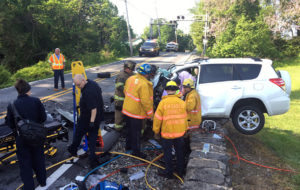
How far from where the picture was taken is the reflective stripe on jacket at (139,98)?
176 inches

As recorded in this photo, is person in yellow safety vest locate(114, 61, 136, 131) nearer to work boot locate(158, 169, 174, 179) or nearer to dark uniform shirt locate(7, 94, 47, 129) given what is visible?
work boot locate(158, 169, 174, 179)

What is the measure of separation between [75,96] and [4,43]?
23.7 meters

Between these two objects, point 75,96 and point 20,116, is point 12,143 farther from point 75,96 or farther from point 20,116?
point 75,96

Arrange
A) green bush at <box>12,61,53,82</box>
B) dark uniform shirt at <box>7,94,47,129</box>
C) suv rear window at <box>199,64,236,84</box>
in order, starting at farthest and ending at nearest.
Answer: green bush at <box>12,61,53,82</box>, suv rear window at <box>199,64,236,84</box>, dark uniform shirt at <box>7,94,47,129</box>

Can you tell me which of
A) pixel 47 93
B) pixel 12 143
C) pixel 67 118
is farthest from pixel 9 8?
pixel 12 143

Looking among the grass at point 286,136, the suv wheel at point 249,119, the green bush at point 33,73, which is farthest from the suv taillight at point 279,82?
the green bush at point 33,73

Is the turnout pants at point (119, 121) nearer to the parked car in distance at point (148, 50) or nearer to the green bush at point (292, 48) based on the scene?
the parked car in distance at point (148, 50)

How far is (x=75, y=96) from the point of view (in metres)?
4.95

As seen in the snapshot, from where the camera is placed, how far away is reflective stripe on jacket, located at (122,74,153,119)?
4.48 m

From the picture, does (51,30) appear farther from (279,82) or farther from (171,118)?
(171,118)

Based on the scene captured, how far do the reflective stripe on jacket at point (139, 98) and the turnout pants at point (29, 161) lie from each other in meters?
1.71

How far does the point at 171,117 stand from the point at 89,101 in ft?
4.85

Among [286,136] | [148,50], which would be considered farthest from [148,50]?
[286,136]

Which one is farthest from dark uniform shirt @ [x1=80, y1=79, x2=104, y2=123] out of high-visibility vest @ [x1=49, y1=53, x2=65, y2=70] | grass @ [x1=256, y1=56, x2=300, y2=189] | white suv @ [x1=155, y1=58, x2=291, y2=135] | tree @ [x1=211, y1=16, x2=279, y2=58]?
tree @ [x1=211, y1=16, x2=279, y2=58]
